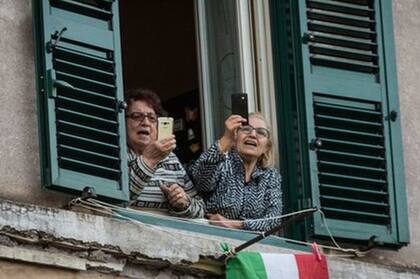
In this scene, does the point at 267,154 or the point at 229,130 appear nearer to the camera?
the point at 229,130

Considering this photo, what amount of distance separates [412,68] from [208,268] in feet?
6.51

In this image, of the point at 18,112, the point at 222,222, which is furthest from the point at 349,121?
the point at 18,112

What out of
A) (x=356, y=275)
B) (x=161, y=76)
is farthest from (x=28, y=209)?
(x=161, y=76)

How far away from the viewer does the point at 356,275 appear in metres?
13.2

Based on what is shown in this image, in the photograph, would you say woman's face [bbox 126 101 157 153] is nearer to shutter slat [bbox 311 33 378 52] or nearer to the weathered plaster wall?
the weathered plaster wall

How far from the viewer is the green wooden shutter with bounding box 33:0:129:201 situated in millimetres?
12383

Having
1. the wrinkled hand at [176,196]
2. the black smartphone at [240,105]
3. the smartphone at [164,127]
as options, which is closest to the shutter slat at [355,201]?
the black smartphone at [240,105]

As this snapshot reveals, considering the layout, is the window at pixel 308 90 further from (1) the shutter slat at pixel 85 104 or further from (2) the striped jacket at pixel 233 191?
(2) the striped jacket at pixel 233 191

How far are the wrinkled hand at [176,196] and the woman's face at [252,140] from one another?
0.52 metres

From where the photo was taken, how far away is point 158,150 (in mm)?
12766

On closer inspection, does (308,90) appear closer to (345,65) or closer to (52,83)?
(345,65)

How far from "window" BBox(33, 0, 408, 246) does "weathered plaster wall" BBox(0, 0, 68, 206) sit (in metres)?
0.23

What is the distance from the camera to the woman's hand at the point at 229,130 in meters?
13.0

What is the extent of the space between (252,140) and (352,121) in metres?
0.59
